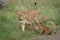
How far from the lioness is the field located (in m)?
0.12

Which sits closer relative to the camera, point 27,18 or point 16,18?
point 27,18

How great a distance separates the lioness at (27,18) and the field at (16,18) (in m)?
0.12

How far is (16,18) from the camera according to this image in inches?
226

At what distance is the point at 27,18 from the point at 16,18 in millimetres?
287

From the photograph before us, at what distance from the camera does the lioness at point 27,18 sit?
549cm

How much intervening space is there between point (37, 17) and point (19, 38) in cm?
110

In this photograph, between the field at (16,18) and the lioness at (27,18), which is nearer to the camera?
the field at (16,18)

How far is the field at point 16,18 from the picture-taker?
5.10 metres

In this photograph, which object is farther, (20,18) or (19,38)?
(20,18)

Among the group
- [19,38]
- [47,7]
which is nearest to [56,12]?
[47,7]

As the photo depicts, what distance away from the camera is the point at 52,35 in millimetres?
5352

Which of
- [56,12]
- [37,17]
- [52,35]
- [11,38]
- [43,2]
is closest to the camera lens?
[11,38]

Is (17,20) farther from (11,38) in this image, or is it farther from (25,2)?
(25,2)

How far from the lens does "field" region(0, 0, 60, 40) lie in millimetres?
5098
